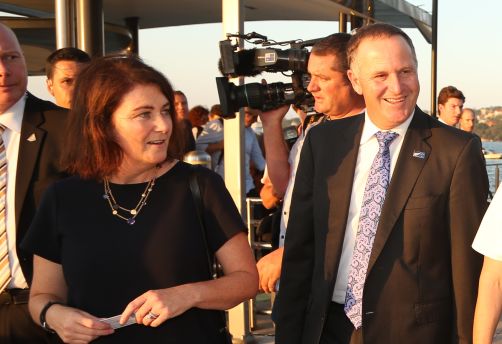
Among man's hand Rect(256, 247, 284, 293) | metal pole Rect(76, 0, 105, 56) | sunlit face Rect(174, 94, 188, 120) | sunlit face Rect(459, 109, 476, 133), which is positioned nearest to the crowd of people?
man's hand Rect(256, 247, 284, 293)

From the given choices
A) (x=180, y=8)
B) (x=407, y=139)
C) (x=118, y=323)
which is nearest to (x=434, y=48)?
(x=180, y=8)

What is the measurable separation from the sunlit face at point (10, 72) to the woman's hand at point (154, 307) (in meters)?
1.41

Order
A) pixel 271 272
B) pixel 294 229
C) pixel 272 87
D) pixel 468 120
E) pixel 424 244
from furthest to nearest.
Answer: pixel 468 120 < pixel 272 87 < pixel 271 272 < pixel 294 229 < pixel 424 244

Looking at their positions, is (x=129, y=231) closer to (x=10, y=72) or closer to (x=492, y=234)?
(x=492, y=234)

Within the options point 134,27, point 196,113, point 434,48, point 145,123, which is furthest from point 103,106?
point 134,27

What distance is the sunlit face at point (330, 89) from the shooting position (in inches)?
136

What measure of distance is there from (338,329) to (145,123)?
104cm

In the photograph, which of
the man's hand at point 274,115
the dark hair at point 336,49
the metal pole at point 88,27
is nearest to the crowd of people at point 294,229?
the dark hair at point 336,49

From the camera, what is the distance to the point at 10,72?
3.34 meters

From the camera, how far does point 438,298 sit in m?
2.64

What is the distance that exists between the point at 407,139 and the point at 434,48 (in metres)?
9.07

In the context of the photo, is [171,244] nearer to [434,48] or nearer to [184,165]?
[184,165]

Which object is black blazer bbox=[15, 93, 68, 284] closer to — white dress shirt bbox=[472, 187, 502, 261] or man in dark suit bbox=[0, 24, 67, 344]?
man in dark suit bbox=[0, 24, 67, 344]

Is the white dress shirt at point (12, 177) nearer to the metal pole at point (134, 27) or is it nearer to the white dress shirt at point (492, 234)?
the white dress shirt at point (492, 234)
